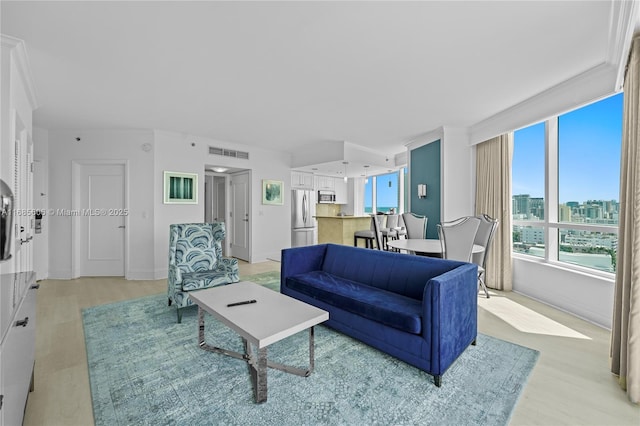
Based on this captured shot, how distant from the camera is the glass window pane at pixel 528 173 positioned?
392 cm

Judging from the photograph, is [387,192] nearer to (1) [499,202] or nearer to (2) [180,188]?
(1) [499,202]

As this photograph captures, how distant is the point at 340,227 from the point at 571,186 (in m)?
4.06

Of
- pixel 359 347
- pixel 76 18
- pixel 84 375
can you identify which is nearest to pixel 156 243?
pixel 84 375

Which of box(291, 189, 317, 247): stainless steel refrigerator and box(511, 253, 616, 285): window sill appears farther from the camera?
box(291, 189, 317, 247): stainless steel refrigerator

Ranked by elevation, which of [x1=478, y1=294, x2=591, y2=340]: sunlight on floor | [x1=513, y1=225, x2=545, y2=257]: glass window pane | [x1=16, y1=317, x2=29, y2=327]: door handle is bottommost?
[x1=478, y1=294, x2=591, y2=340]: sunlight on floor

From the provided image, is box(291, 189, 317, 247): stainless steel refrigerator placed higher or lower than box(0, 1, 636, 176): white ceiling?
lower

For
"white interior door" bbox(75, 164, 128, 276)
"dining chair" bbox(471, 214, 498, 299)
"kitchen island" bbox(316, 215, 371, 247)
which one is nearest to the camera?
"dining chair" bbox(471, 214, 498, 299)

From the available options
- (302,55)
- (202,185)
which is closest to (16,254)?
(202,185)

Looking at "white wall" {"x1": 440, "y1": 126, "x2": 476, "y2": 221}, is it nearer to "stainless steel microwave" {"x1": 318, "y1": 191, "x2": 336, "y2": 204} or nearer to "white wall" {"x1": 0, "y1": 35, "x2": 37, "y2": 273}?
"stainless steel microwave" {"x1": 318, "y1": 191, "x2": 336, "y2": 204}

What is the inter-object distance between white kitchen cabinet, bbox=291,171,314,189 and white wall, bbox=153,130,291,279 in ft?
1.35

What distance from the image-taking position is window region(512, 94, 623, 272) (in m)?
3.15

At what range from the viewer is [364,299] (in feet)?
8.00

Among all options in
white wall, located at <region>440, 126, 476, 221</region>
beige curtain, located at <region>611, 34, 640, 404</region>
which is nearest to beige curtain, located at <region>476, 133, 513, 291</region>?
white wall, located at <region>440, 126, 476, 221</region>

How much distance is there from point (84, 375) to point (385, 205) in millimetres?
7666
